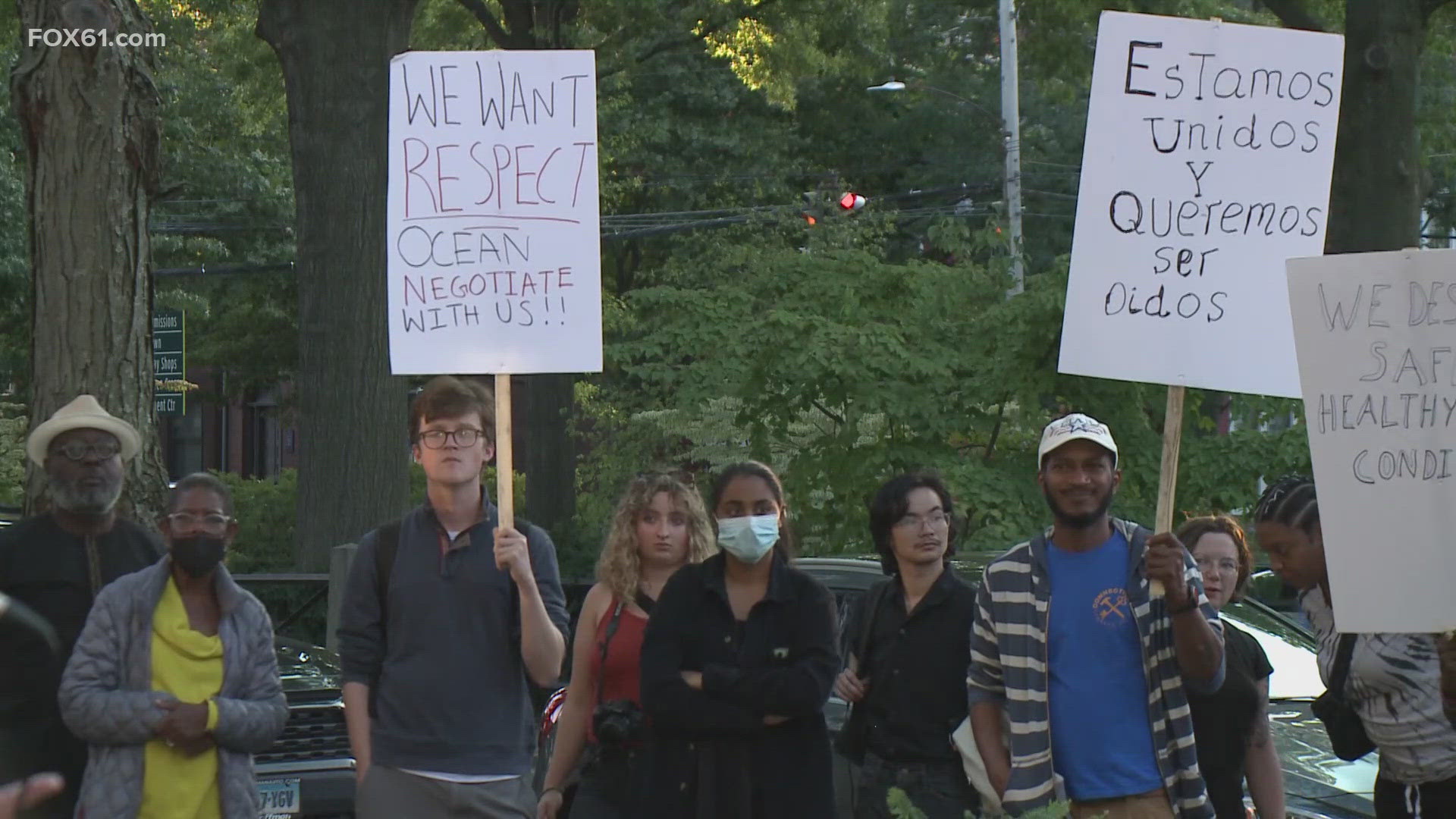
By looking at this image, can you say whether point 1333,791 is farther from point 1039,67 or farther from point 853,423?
point 1039,67

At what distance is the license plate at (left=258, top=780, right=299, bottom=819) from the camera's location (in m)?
6.88

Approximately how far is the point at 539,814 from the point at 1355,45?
7.33 meters

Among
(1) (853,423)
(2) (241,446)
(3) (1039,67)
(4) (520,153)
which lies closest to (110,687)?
(4) (520,153)

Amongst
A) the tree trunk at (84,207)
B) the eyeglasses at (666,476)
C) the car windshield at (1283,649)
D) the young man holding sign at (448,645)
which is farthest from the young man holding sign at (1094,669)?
the tree trunk at (84,207)

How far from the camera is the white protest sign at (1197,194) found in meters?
4.80

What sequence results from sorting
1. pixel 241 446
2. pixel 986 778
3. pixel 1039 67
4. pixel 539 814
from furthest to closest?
pixel 241 446 < pixel 1039 67 < pixel 539 814 < pixel 986 778

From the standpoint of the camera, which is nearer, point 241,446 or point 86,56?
point 86,56

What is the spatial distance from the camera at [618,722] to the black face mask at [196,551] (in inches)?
49.3

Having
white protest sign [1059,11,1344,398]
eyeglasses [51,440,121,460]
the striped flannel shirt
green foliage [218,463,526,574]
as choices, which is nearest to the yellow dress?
eyeglasses [51,440,121,460]

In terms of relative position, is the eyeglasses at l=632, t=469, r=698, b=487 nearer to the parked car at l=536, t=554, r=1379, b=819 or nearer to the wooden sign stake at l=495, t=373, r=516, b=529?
the parked car at l=536, t=554, r=1379, b=819

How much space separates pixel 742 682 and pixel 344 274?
8.11m

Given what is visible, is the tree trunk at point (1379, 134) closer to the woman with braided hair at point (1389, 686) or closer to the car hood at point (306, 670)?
the woman with braided hair at point (1389, 686)

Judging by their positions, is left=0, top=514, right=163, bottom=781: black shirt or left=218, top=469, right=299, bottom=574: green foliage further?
left=218, top=469, right=299, bottom=574: green foliage

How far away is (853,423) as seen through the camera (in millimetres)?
11008
